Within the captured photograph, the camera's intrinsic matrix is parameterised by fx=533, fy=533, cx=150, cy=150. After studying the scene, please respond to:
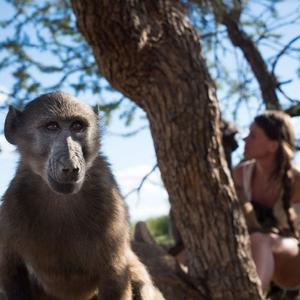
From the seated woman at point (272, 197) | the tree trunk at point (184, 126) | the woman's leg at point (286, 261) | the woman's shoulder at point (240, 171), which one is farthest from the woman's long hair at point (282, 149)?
the tree trunk at point (184, 126)

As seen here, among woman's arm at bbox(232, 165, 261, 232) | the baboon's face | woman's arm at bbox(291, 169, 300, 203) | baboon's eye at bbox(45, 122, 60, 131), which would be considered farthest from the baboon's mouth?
woman's arm at bbox(291, 169, 300, 203)

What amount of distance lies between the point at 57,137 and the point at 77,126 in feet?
0.58

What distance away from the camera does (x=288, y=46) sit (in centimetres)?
666

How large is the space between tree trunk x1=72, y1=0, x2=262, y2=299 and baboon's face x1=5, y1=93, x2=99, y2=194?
1.44 m

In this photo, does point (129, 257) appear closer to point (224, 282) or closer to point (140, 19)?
point (224, 282)

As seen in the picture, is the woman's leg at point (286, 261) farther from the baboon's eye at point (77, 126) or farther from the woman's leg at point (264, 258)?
the baboon's eye at point (77, 126)

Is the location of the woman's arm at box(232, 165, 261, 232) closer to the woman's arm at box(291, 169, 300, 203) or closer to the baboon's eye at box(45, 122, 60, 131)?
the woman's arm at box(291, 169, 300, 203)

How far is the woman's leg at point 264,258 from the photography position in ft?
15.1

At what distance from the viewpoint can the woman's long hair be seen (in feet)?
15.8

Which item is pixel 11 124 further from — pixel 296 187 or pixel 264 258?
pixel 296 187

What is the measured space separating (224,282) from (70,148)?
217 cm

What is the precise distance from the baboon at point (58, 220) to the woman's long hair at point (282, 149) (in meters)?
2.42

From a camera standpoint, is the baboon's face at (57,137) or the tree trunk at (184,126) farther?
the tree trunk at (184,126)

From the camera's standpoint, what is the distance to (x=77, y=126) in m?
2.66
